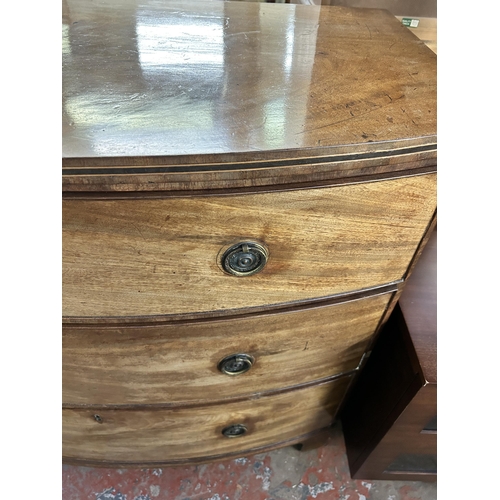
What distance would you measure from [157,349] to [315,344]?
0.22 m

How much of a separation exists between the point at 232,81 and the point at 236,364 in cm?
37

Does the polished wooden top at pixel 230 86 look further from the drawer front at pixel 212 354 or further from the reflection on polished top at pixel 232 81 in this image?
the drawer front at pixel 212 354

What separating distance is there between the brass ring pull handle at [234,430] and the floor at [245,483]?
229 mm

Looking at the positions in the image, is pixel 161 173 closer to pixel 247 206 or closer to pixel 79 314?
pixel 247 206

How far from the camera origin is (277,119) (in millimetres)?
398

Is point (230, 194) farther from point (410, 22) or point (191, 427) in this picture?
point (410, 22)

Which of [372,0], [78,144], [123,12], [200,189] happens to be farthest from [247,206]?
[372,0]

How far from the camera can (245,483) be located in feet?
3.15

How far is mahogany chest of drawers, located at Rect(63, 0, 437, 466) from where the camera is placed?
376 mm

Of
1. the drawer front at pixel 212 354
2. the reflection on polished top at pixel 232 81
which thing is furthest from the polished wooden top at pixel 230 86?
the drawer front at pixel 212 354

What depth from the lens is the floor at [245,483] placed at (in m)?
0.94

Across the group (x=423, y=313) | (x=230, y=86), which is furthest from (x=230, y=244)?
(x=423, y=313)

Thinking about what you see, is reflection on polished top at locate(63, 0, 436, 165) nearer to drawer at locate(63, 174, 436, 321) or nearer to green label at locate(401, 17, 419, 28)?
drawer at locate(63, 174, 436, 321)

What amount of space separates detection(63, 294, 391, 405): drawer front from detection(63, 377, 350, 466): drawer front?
49 millimetres
